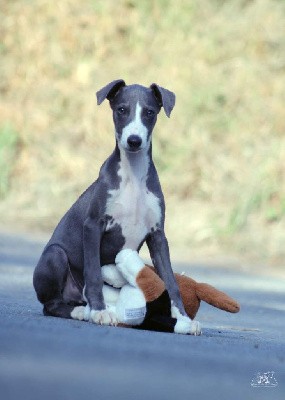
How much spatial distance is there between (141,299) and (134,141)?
0.89 meters

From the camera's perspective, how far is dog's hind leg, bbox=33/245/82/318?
681 centimetres

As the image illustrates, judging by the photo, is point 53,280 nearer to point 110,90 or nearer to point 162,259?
point 162,259

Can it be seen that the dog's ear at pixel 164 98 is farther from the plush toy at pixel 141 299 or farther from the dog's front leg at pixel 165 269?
the plush toy at pixel 141 299

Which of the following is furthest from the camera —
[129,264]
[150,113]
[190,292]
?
[190,292]

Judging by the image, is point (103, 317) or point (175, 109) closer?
point (103, 317)

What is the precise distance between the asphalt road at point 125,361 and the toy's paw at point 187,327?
55 mm

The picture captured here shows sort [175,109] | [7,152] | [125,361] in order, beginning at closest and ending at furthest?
1. [125,361]
2. [175,109]
3. [7,152]

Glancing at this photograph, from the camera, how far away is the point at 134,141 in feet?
21.9

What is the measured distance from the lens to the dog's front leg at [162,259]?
6773 millimetres

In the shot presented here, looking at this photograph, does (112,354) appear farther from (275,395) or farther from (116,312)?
(116,312)

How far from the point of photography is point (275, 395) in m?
4.87

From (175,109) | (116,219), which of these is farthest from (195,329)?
(175,109)

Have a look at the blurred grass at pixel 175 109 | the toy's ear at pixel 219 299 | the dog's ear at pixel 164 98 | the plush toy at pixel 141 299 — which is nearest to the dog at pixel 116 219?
the dog's ear at pixel 164 98

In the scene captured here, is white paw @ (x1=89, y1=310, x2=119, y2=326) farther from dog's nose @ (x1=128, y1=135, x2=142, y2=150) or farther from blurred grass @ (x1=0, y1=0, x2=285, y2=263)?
blurred grass @ (x1=0, y1=0, x2=285, y2=263)
